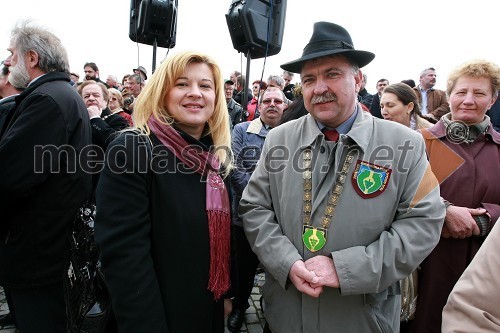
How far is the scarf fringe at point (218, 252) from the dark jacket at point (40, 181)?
1.20 meters

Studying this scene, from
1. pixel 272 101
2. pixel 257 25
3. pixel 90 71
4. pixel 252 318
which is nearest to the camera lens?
pixel 257 25

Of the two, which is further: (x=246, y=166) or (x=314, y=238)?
(x=246, y=166)

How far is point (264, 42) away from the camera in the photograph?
339cm

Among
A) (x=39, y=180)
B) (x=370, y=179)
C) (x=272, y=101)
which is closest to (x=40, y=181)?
(x=39, y=180)

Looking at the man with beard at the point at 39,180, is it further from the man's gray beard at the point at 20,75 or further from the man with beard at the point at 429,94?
the man with beard at the point at 429,94

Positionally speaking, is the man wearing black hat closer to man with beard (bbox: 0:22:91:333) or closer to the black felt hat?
the black felt hat

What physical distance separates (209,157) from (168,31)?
8.61 feet

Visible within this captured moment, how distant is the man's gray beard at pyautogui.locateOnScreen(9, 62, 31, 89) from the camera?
7.41 feet

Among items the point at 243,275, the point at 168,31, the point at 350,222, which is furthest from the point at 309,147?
the point at 168,31

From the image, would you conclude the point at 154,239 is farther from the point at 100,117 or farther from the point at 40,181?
the point at 100,117

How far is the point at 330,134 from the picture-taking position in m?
1.77

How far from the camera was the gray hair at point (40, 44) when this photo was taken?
224 cm

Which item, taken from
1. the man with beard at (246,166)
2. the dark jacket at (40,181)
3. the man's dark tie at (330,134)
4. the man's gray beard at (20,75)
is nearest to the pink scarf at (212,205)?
the man's dark tie at (330,134)

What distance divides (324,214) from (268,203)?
1.12 feet
